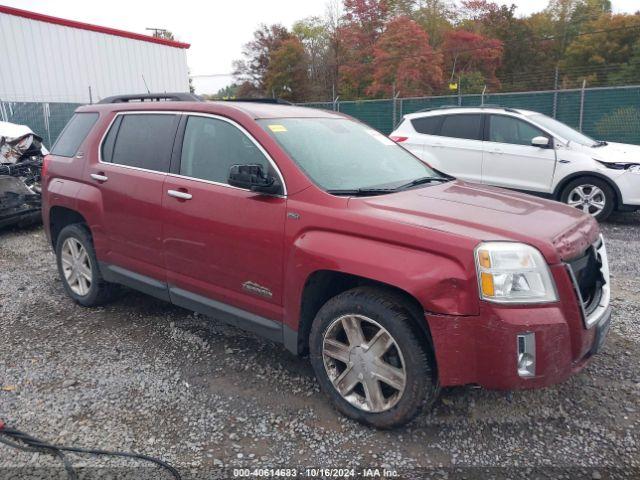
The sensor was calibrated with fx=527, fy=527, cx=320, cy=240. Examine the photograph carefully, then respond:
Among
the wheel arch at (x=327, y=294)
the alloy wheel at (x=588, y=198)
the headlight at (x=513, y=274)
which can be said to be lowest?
the alloy wheel at (x=588, y=198)

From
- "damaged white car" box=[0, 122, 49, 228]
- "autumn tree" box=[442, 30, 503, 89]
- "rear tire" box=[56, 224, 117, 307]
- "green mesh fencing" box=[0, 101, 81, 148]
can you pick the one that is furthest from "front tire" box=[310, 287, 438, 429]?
"autumn tree" box=[442, 30, 503, 89]

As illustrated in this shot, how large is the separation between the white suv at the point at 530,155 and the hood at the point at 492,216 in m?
4.91

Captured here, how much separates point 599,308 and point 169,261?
9.44 feet

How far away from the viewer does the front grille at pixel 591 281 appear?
2.78 m

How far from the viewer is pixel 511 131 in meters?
8.40

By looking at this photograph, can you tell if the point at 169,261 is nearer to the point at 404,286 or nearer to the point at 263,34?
the point at 404,286

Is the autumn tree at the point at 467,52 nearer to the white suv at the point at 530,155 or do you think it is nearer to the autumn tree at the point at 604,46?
the autumn tree at the point at 604,46

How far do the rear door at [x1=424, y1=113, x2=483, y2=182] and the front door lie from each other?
19.2 feet

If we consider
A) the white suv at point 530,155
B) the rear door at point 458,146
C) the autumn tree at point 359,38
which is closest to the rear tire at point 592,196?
the white suv at point 530,155

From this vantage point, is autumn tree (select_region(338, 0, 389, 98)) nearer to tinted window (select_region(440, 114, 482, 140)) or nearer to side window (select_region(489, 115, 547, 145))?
tinted window (select_region(440, 114, 482, 140))

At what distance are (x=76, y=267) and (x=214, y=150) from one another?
2.11m

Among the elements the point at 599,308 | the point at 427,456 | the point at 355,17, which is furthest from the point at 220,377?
the point at 355,17

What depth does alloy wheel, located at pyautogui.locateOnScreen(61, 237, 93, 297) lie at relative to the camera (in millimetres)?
4832

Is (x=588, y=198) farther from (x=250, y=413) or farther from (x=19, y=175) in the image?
(x=19, y=175)
